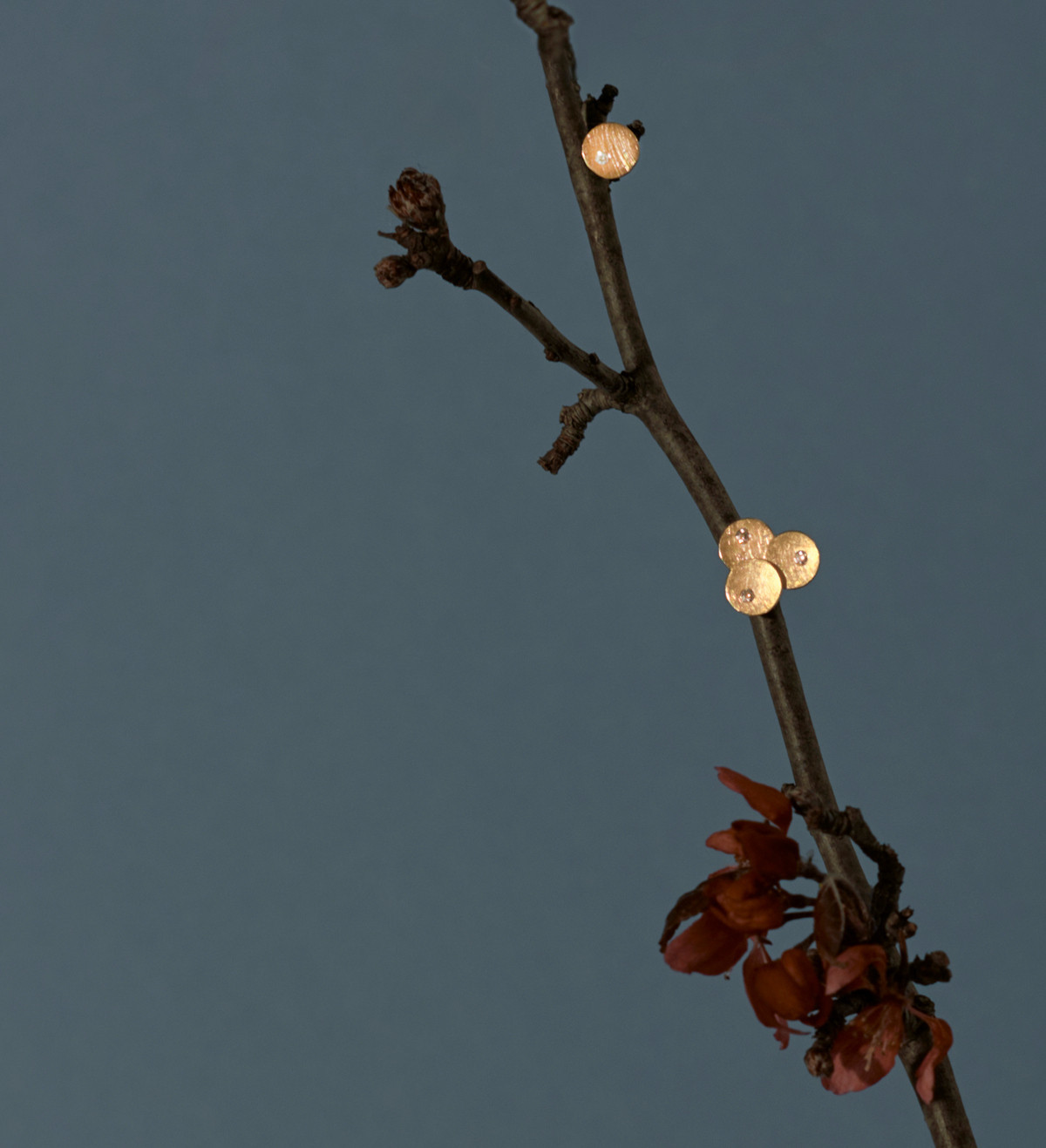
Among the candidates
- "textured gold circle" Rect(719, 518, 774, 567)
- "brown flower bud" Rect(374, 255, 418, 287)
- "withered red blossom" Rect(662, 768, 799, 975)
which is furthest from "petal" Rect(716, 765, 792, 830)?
"brown flower bud" Rect(374, 255, 418, 287)

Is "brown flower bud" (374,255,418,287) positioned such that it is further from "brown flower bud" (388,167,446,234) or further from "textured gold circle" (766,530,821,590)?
"textured gold circle" (766,530,821,590)

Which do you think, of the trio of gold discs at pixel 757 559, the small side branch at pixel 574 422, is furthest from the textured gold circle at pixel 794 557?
the small side branch at pixel 574 422

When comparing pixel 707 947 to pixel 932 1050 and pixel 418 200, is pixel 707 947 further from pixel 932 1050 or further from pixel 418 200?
pixel 418 200

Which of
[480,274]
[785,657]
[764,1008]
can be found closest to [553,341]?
[480,274]

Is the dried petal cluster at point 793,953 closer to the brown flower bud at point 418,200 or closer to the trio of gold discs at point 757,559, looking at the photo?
the trio of gold discs at point 757,559

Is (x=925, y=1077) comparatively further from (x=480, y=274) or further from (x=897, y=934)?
(x=480, y=274)

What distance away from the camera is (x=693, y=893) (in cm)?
34

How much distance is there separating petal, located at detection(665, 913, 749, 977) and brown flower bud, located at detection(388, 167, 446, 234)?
10.7 inches

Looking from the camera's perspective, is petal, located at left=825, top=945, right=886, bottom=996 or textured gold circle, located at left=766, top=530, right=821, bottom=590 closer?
petal, located at left=825, top=945, right=886, bottom=996

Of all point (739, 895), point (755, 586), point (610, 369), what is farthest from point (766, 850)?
point (610, 369)

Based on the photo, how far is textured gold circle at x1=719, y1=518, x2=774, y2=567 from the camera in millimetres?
436

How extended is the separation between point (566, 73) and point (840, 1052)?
0.40 meters

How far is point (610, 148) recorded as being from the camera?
45 centimetres

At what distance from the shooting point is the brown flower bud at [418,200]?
0.40 m
